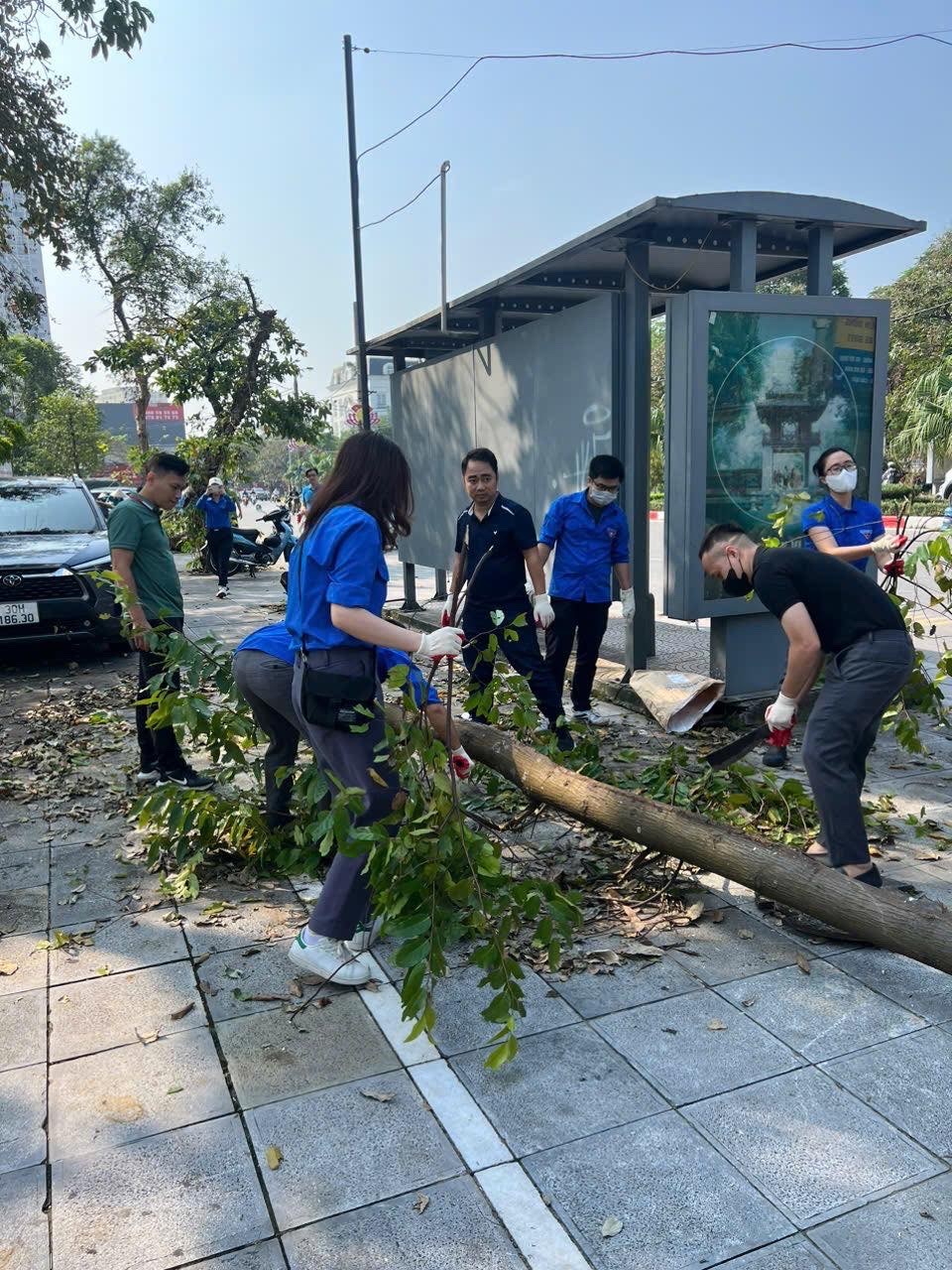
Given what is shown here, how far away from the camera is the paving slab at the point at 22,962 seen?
3227 millimetres

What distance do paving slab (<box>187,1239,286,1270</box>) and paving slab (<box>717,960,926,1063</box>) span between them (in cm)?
155

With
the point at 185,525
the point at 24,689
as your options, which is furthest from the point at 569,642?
the point at 185,525

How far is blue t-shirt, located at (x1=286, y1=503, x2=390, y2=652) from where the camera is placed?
2844 millimetres

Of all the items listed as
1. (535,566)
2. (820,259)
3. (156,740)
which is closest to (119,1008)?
(156,740)

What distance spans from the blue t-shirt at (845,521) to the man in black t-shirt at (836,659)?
85.9 inches

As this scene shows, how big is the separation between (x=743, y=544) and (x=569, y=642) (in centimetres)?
250

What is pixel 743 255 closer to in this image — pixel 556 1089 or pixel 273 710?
pixel 273 710

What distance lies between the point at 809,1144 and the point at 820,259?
19.6 ft

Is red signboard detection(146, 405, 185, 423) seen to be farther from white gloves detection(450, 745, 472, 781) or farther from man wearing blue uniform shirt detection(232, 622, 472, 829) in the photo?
white gloves detection(450, 745, 472, 781)

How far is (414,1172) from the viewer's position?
229 centimetres

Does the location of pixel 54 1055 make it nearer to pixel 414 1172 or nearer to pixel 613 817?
pixel 414 1172

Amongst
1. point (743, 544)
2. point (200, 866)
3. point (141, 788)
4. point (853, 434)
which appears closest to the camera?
point (743, 544)

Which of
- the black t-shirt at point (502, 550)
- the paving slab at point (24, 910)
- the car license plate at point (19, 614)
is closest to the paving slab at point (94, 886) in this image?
the paving slab at point (24, 910)

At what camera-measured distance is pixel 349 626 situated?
2830mm
